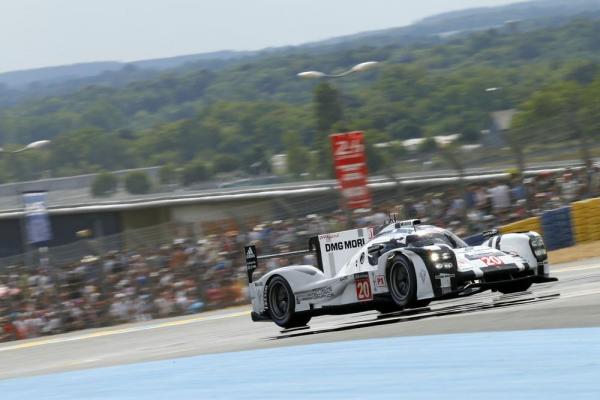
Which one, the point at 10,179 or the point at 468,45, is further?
the point at 468,45

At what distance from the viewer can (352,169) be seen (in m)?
23.2

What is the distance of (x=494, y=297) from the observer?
1345cm

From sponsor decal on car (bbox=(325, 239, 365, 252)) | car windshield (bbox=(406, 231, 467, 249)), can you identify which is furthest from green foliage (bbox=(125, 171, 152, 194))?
car windshield (bbox=(406, 231, 467, 249))

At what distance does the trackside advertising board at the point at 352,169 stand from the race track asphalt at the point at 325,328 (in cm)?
351

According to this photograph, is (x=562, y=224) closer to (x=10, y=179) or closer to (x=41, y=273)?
(x=41, y=273)

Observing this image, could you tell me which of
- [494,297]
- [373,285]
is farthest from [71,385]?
[494,297]

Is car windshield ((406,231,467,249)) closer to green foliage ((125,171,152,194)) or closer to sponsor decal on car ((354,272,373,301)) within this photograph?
sponsor decal on car ((354,272,373,301))

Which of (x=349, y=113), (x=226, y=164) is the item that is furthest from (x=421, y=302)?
(x=349, y=113)

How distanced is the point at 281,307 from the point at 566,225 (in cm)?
914

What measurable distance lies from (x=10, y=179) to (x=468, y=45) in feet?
304

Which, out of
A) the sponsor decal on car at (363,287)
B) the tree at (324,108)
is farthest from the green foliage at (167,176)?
the sponsor decal on car at (363,287)

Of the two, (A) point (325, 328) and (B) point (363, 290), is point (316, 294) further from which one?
(B) point (363, 290)

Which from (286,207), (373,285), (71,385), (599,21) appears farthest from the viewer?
(599,21)

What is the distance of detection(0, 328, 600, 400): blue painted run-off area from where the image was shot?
272 inches
